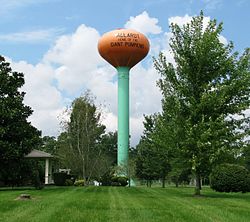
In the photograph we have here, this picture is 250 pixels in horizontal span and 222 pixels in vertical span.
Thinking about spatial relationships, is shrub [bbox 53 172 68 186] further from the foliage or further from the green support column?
the green support column

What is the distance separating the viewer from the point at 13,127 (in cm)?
3181

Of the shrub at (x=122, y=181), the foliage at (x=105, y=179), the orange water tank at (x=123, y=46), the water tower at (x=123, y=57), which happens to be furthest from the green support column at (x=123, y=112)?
the shrub at (x=122, y=181)

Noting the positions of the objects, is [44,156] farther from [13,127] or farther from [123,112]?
[123,112]

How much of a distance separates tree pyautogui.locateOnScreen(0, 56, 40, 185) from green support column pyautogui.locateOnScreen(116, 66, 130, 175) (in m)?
24.2

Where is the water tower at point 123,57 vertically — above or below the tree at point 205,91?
above

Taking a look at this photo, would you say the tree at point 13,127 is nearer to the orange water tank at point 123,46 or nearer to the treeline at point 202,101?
Answer: the treeline at point 202,101

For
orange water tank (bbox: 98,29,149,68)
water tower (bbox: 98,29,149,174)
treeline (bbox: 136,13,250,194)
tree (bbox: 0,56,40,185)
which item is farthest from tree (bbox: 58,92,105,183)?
treeline (bbox: 136,13,250,194)

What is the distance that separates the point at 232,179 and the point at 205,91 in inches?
398

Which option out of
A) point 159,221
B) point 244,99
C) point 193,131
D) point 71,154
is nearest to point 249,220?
point 159,221

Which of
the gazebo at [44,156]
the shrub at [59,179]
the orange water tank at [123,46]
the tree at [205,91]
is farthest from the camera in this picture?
the orange water tank at [123,46]

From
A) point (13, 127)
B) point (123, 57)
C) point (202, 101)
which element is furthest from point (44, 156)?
point (202, 101)

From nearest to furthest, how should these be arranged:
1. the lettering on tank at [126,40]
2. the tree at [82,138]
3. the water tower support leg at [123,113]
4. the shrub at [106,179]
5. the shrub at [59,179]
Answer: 1. the shrub at [59,179]
2. the tree at [82,138]
3. the shrub at [106,179]
4. the lettering on tank at [126,40]
5. the water tower support leg at [123,113]

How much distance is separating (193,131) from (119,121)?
3341 centimetres

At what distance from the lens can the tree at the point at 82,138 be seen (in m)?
49.9
